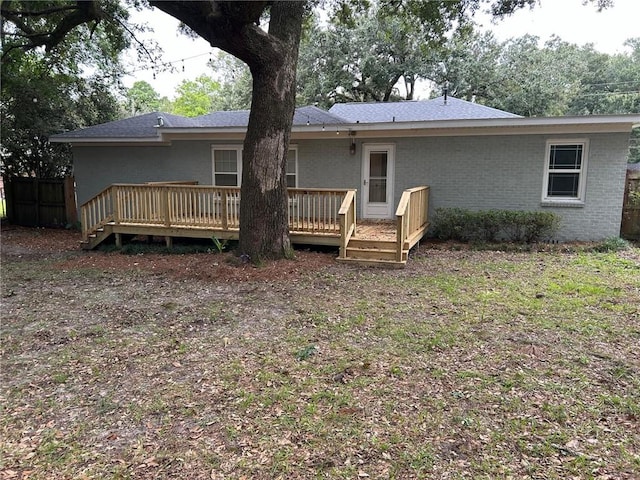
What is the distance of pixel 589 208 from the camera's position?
9703 millimetres

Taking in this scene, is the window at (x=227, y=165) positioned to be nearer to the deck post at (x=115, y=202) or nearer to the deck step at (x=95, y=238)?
the deck post at (x=115, y=202)

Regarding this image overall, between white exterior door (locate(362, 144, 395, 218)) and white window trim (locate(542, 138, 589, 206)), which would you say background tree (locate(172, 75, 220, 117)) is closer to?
white exterior door (locate(362, 144, 395, 218))

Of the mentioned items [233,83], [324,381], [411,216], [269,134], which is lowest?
[324,381]

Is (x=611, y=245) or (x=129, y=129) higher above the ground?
(x=129, y=129)

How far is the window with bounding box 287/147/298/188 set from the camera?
11.6 meters

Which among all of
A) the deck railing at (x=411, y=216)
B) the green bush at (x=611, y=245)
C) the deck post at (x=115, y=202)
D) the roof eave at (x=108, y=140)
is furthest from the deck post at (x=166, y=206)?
the green bush at (x=611, y=245)

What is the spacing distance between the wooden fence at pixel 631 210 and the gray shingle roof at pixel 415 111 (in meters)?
3.35

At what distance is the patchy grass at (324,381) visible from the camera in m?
2.71

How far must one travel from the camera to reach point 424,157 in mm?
10742

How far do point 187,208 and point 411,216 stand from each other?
4.88 meters

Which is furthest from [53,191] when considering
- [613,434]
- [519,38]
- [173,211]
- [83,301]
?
[519,38]

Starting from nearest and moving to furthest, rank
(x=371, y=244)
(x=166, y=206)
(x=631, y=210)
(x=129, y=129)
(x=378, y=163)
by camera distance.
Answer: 1. (x=371, y=244)
2. (x=166, y=206)
3. (x=631, y=210)
4. (x=378, y=163)
5. (x=129, y=129)

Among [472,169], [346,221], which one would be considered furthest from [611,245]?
[346,221]

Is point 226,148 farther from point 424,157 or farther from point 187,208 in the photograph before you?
point 424,157
